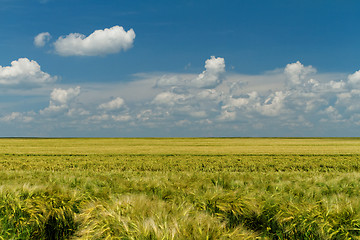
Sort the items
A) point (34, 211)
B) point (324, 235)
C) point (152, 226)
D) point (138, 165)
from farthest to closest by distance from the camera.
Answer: point (138, 165), point (34, 211), point (324, 235), point (152, 226)

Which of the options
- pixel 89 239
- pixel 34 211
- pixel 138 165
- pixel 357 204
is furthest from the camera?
pixel 138 165

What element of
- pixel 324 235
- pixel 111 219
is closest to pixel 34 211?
pixel 111 219

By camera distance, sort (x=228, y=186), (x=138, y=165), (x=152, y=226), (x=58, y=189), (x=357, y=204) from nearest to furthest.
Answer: (x=152, y=226)
(x=357, y=204)
(x=58, y=189)
(x=228, y=186)
(x=138, y=165)

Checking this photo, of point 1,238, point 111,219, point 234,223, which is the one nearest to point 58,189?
point 1,238

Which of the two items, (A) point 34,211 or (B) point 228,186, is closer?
(A) point 34,211

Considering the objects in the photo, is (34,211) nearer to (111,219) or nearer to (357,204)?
(111,219)

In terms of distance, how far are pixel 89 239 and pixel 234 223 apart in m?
2.57

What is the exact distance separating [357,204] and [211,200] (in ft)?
8.36

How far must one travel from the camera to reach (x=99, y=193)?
20.9 ft

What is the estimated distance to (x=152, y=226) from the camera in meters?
3.74

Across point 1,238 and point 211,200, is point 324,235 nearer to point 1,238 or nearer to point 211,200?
point 211,200

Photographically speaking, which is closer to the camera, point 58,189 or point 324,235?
point 324,235

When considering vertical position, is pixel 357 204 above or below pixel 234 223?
above

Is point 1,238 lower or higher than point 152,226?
lower
